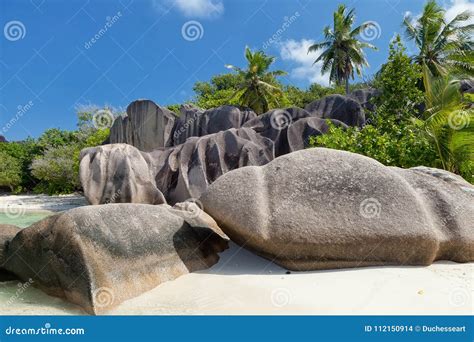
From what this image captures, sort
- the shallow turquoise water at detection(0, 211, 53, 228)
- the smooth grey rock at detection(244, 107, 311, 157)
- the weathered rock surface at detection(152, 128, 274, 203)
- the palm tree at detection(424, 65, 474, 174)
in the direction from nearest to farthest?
the palm tree at detection(424, 65, 474, 174), the shallow turquoise water at detection(0, 211, 53, 228), the weathered rock surface at detection(152, 128, 274, 203), the smooth grey rock at detection(244, 107, 311, 157)

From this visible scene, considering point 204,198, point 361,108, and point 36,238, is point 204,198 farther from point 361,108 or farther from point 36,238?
A: point 361,108

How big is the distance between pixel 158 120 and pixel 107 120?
792 centimetres

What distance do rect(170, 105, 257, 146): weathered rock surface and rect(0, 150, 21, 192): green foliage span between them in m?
12.5

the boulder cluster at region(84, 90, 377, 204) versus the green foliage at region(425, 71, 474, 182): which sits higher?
the boulder cluster at region(84, 90, 377, 204)

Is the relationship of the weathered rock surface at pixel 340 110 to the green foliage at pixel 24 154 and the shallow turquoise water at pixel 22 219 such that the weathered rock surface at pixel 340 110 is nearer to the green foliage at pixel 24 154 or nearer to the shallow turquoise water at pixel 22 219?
the shallow turquoise water at pixel 22 219

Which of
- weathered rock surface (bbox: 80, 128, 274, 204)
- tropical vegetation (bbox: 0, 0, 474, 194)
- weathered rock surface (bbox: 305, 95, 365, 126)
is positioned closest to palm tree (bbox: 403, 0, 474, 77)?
tropical vegetation (bbox: 0, 0, 474, 194)

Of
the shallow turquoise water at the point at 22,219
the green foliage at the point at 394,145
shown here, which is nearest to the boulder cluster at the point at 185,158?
the shallow turquoise water at the point at 22,219

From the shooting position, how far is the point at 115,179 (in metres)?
12.5

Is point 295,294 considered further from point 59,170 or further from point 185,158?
point 59,170

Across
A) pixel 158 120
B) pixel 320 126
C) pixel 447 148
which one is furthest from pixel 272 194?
pixel 158 120

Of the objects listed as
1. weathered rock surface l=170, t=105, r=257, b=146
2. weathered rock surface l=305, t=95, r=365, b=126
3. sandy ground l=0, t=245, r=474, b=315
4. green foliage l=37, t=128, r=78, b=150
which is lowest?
sandy ground l=0, t=245, r=474, b=315

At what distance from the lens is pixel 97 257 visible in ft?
11.5

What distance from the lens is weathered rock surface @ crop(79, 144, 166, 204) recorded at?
40.6 feet

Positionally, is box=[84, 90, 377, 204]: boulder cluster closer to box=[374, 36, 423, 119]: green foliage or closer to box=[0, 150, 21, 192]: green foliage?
box=[374, 36, 423, 119]: green foliage
